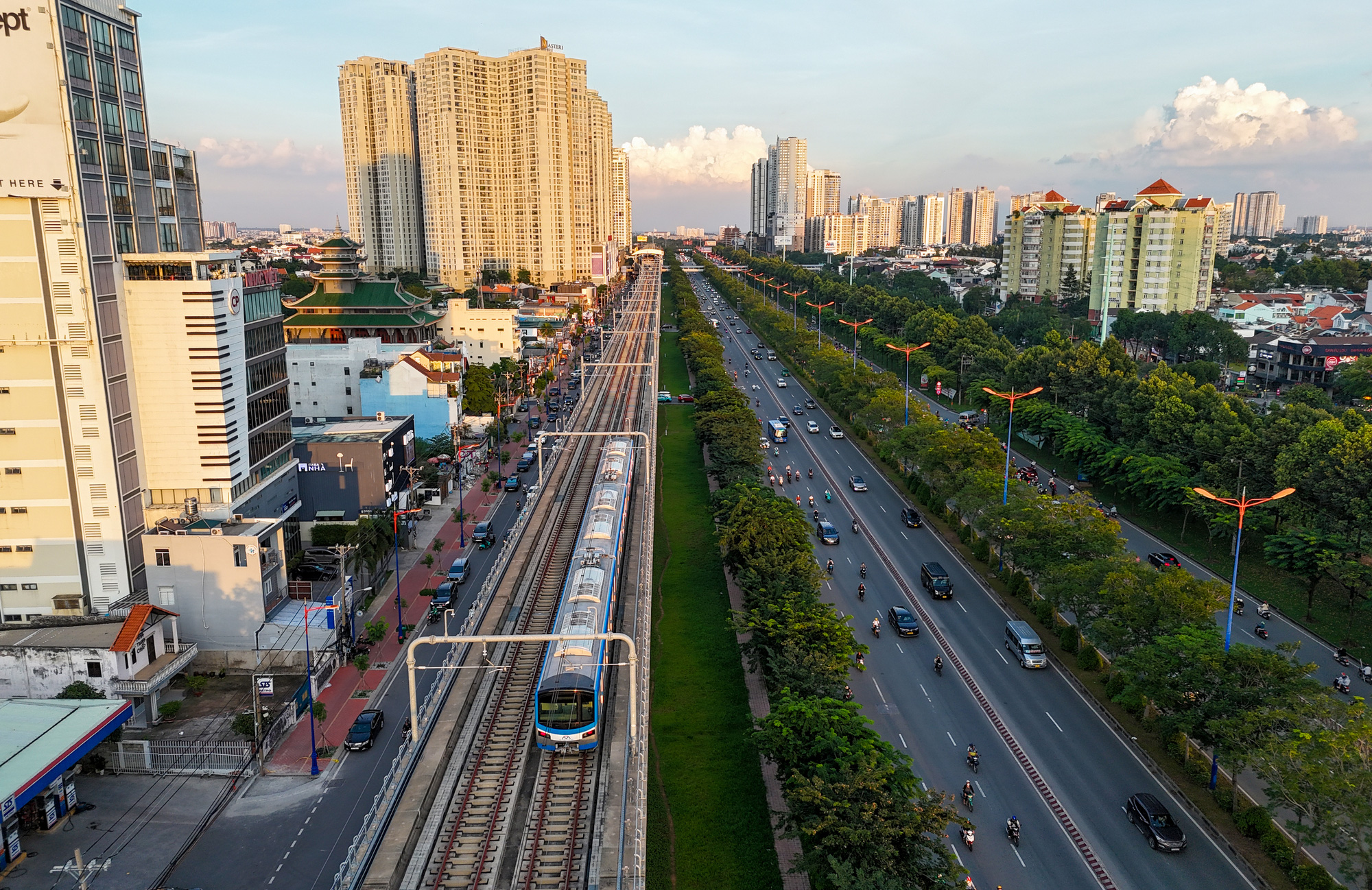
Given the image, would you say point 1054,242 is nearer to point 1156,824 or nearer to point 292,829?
point 1156,824

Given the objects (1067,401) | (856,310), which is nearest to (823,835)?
(1067,401)

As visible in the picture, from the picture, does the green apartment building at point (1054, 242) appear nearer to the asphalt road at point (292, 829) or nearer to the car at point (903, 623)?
the car at point (903, 623)

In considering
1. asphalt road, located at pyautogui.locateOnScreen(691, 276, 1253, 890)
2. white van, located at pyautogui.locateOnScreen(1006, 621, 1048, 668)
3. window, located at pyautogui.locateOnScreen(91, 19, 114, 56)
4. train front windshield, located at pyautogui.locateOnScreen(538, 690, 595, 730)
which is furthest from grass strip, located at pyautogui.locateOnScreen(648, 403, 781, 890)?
window, located at pyautogui.locateOnScreen(91, 19, 114, 56)

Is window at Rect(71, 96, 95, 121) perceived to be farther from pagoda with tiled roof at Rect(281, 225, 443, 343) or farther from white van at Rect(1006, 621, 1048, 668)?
pagoda with tiled roof at Rect(281, 225, 443, 343)

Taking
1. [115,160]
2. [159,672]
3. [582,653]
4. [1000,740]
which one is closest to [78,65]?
[115,160]

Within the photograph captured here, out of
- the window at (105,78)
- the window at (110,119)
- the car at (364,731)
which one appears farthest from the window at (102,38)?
the car at (364,731)

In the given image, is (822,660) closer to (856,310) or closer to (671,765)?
(671,765)

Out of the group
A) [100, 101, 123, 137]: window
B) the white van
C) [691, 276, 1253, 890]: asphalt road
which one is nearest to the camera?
[691, 276, 1253, 890]: asphalt road
